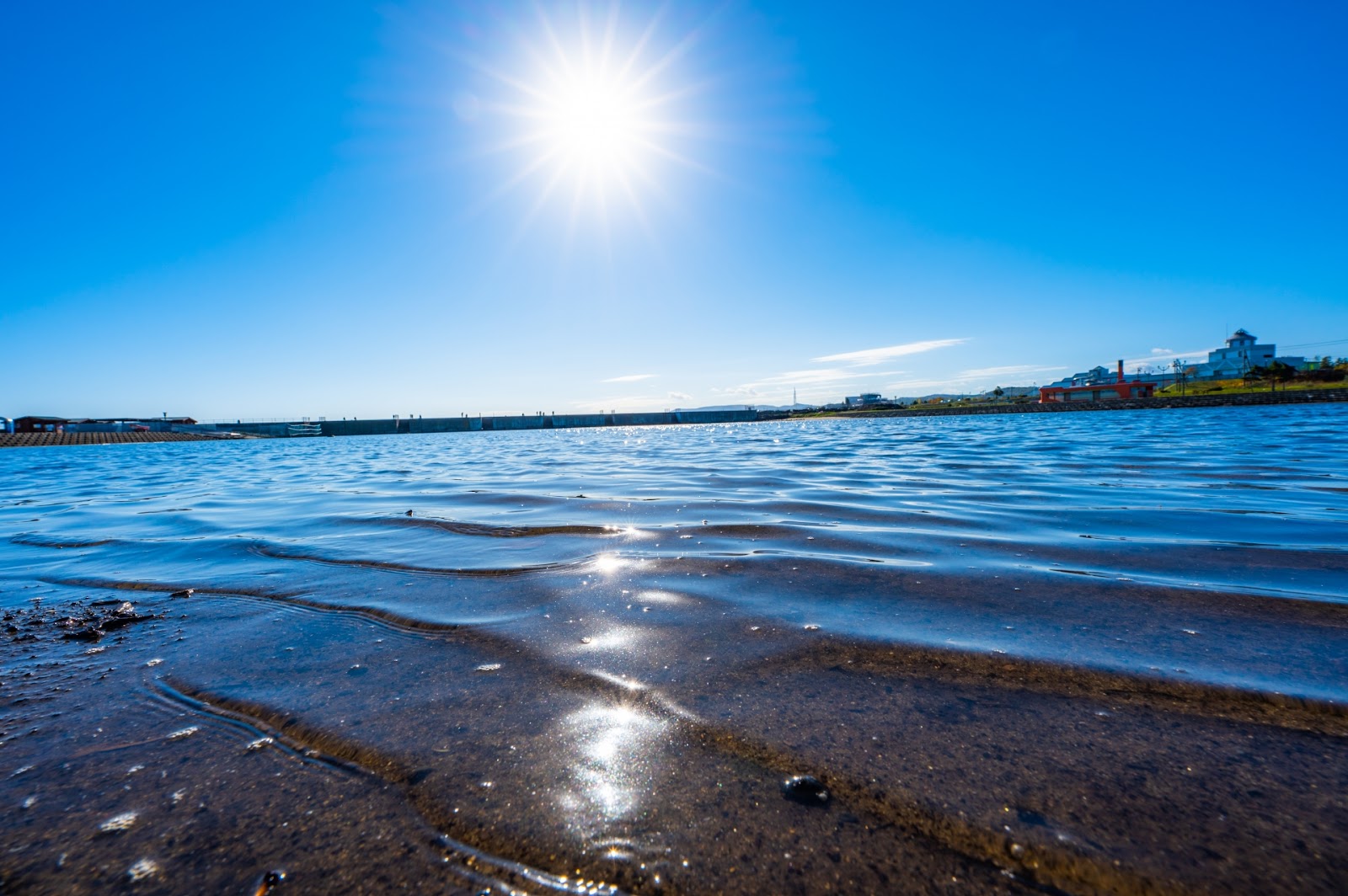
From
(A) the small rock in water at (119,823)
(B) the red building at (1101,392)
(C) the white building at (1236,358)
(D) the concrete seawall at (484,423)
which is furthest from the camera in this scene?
(C) the white building at (1236,358)

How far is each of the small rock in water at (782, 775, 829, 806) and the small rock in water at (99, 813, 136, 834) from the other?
2015 millimetres

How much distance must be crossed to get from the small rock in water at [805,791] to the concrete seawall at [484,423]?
93891mm

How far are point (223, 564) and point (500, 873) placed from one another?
531 centimetres

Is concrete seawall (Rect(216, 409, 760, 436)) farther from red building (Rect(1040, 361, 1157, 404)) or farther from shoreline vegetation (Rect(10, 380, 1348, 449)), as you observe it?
red building (Rect(1040, 361, 1157, 404))

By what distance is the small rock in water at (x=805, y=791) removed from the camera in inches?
69.6

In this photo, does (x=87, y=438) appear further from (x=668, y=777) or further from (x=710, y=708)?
(x=668, y=777)

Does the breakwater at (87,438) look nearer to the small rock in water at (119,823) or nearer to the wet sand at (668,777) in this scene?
the wet sand at (668,777)

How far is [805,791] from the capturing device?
1.81m

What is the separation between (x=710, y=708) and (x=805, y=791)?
0.62 meters

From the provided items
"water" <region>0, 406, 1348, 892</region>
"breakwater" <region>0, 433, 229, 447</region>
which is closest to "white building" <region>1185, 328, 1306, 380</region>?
"water" <region>0, 406, 1348, 892</region>

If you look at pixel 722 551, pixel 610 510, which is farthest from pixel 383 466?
pixel 722 551

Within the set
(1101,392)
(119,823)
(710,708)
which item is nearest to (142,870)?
(119,823)

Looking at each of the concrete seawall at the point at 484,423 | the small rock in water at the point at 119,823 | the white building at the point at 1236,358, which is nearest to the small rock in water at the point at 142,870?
the small rock in water at the point at 119,823

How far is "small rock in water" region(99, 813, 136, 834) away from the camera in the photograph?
1.72 metres
